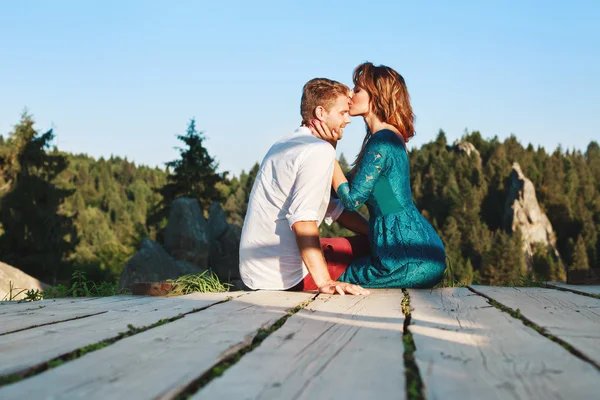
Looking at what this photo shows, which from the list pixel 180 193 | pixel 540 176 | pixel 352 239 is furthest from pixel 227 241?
→ pixel 540 176

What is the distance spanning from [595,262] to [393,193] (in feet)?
270

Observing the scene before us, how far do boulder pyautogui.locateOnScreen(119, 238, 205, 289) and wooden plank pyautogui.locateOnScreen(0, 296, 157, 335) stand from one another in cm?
1229

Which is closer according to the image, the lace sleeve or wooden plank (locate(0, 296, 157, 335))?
wooden plank (locate(0, 296, 157, 335))

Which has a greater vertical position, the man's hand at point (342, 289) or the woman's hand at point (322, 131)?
the woman's hand at point (322, 131)

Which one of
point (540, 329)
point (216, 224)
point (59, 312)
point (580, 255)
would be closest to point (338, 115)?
point (59, 312)

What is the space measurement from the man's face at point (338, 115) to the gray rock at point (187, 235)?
57.8ft

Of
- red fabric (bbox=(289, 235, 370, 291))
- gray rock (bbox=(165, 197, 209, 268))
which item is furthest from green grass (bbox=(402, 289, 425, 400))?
gray rock (bbox=(165, 197, 209, 268))

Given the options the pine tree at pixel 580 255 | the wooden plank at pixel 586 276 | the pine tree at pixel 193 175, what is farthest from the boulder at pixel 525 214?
the wooden plank at pixel 586 276

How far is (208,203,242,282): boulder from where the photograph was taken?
75.7ft

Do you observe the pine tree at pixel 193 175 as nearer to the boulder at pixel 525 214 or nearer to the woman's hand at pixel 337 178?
the woman's hand at pixel 337 178

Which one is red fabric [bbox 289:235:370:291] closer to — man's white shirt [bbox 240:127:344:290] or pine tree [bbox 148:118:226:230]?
man's white shirt [bbox 240:127:344:290]

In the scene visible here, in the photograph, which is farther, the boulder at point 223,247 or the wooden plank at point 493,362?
the boulder at point 223,247

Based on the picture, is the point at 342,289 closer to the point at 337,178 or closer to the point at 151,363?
the point at 337,178

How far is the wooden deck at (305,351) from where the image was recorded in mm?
1396
